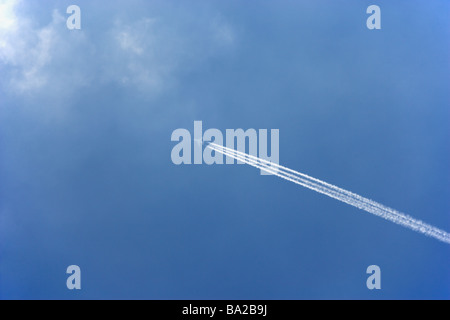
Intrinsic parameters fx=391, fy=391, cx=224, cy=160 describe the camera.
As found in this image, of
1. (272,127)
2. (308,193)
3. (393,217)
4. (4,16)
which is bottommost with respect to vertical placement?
(393,217)

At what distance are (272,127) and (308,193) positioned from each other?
3739 millimetres

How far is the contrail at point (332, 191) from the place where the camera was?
1911 cm

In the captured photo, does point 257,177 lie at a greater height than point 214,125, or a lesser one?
lesser

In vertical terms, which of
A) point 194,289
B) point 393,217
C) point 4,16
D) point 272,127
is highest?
point 4,16

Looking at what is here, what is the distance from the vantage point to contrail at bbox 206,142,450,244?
1911 centimetres

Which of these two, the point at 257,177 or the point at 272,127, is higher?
the point at 272,127

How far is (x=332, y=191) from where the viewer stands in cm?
1930

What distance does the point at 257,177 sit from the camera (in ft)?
63.9
